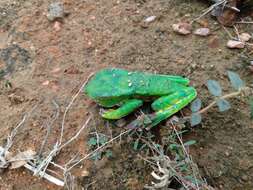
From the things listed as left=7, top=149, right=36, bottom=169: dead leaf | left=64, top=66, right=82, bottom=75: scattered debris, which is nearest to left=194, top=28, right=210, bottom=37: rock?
left=64, top=66, right=82, bottom=75: scattered debris

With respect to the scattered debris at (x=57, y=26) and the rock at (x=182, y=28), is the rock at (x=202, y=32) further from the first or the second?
the scattered debris at (x=57, y=26)

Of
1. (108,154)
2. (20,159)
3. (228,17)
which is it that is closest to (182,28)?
(228,17)

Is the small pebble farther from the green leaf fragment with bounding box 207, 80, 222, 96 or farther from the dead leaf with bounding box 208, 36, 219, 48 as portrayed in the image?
the green leaf fragment with bounding box 207, 80, 222, 96

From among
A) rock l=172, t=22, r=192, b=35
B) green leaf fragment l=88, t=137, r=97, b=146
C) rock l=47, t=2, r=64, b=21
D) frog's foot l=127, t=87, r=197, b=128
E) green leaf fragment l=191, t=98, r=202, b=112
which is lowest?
green leaf fragment l=88, t=137, r=97, b=146

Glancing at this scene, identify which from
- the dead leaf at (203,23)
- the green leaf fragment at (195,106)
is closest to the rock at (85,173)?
the green leaf fragment at (195,106)

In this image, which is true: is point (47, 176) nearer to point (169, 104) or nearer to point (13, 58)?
point (169, 104)

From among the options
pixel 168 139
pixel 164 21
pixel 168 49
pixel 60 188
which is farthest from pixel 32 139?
pixel 164 21

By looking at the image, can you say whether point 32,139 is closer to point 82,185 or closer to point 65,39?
point 82,185
